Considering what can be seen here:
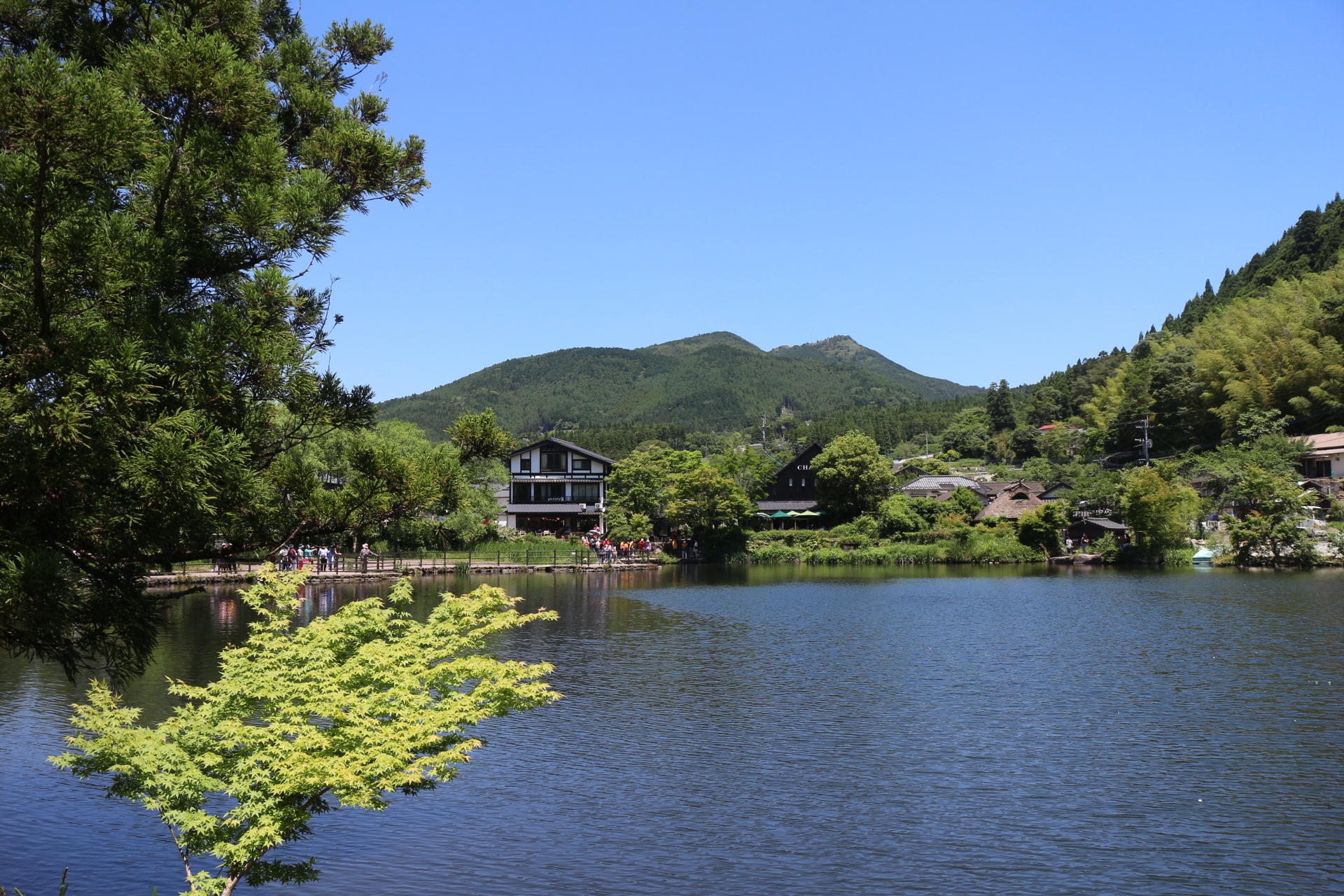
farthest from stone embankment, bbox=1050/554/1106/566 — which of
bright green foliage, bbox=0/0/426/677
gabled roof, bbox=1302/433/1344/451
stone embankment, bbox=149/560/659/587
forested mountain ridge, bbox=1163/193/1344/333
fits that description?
bright green foliage, bbox=0/0/426/677

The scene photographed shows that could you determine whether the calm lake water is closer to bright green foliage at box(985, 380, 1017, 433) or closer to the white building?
the white building

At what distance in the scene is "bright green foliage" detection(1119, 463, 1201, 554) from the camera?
48844 mm

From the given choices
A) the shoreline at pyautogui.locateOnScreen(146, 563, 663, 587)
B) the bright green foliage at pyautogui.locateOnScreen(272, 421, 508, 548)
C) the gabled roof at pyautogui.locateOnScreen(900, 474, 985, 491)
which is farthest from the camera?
the gabled roof at pyautogui.locateOnScreen(900, 474, 985, 491)

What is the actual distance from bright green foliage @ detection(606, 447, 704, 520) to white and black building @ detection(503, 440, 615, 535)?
297 cm

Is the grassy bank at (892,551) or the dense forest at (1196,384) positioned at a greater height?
the dense forest at (1196,384)

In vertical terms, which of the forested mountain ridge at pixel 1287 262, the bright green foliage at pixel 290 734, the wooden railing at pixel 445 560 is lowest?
the bright green foliage at pixel 290 734

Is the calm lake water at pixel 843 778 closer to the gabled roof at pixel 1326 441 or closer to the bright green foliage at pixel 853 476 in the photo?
the bright green foliage at pixel 853 476

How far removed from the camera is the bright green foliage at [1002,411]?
106 m

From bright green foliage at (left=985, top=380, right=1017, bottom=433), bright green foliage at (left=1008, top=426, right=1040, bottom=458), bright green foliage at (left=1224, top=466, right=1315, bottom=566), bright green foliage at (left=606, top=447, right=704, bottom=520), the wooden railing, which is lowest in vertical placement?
the wooden railing

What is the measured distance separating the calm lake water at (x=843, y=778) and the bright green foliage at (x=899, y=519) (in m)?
31.3

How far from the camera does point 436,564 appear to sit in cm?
4469

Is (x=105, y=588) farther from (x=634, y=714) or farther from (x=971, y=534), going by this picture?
(x=971, y=534)

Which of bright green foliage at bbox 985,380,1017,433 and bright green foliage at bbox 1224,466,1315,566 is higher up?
bright green foliage at bbox 985,380,1017,433

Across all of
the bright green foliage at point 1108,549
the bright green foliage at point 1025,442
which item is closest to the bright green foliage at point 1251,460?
the bright green foliage at point 1108,549
